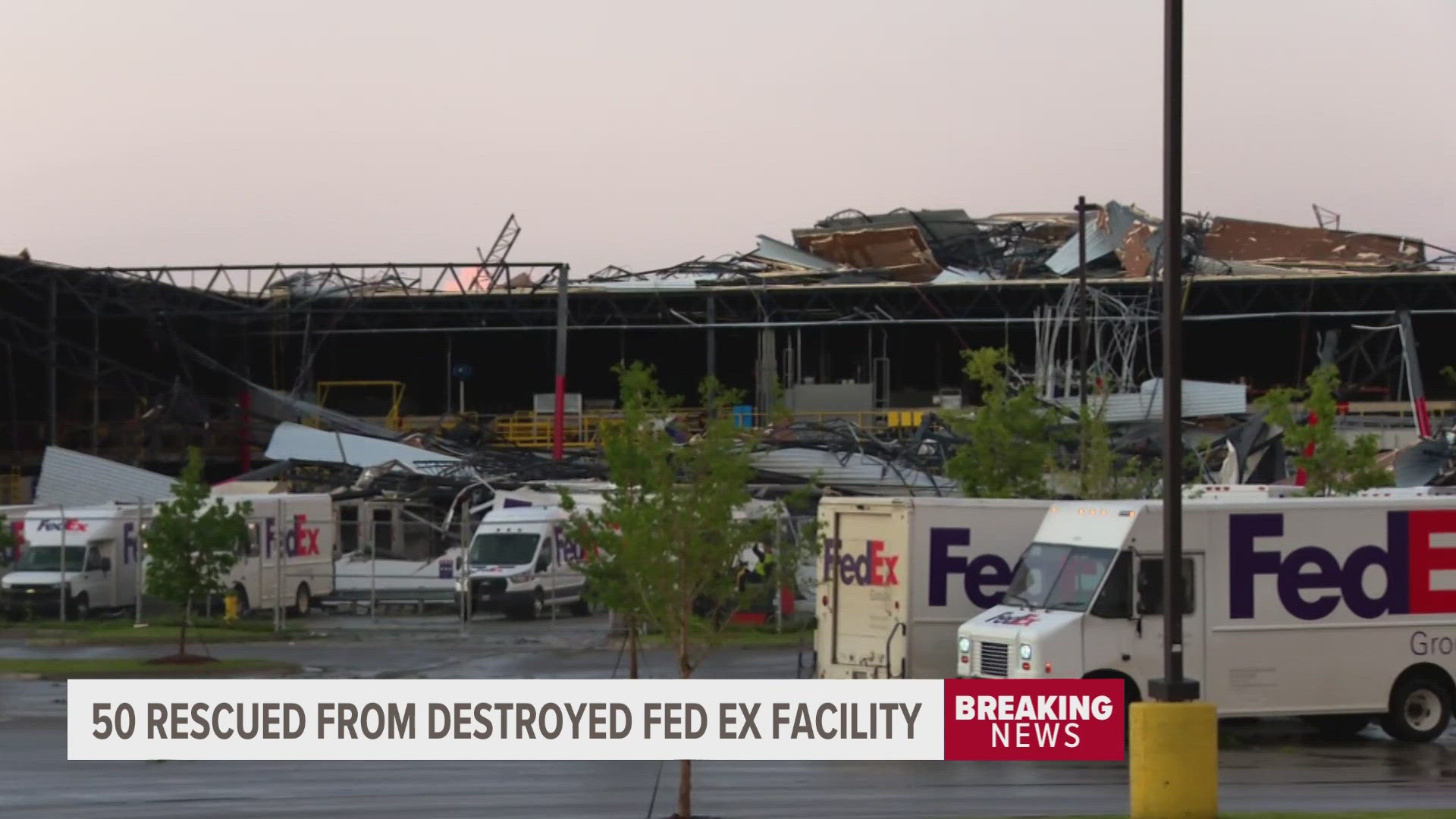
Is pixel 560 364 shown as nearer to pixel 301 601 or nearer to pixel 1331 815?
pixel 301 601

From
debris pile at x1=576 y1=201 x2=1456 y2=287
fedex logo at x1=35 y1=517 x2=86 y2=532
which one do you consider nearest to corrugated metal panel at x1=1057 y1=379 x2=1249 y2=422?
debris pile at x1=576 y1=201 x2=1456 y2=287

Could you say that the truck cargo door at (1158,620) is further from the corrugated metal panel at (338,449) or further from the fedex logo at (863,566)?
the corrugated metal panel at (338,449)

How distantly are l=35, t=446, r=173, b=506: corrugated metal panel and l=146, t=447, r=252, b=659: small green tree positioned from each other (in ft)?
90.6

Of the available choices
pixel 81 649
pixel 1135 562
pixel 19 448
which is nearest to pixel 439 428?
pixel 19 448

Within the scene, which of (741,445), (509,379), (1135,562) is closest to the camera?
(741,445)

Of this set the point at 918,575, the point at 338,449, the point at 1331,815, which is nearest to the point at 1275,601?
the point at 918,575

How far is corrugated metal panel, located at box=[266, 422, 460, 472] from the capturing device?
2389 inches

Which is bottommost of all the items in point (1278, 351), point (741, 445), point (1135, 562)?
point (1135, 562)

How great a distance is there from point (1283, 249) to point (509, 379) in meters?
34.2

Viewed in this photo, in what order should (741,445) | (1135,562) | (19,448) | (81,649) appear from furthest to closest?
(19,448), (81,649), (1135,562), (741,445)

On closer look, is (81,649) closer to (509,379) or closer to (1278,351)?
(509,379)

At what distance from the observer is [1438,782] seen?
17.4 meters

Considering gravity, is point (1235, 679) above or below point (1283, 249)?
below

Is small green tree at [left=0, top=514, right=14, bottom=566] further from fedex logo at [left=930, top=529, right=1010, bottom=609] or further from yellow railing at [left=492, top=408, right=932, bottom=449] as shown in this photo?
fedex logo at [left=930, top=529, right=1010, bottom=609]
